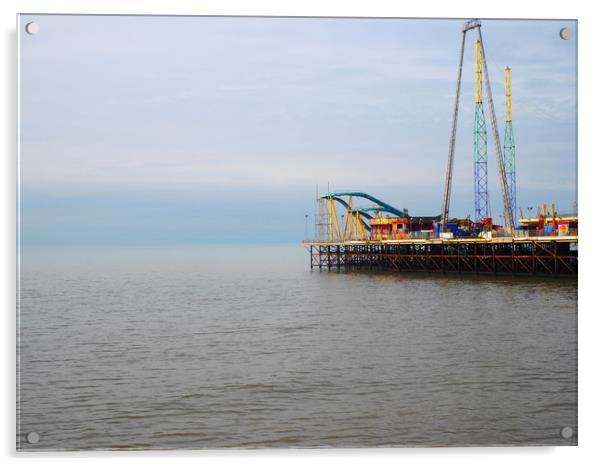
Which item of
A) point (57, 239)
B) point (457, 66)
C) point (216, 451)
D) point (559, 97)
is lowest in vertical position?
point (216, 451)

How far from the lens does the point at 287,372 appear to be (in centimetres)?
892

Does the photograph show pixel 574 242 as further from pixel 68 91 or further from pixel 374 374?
pixel 68 91

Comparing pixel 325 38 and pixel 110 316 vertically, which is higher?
A: pixel 325 38

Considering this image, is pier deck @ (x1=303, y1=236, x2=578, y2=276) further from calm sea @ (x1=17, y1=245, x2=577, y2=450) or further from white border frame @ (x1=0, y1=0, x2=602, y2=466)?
white border frame @ (x1=0, y1=0, x2=602, y2=466)

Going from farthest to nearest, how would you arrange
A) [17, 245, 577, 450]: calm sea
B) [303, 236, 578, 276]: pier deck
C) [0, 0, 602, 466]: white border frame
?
[303, 236, 578, 276]: pier deck, [17, 245, 577, 450]: calm sea, [0, 0, 602, 466]: white border frame

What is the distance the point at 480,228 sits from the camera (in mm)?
26500

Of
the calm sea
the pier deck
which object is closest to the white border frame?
the calm sea

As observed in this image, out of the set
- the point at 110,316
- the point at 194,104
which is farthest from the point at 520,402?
the point at 110,316

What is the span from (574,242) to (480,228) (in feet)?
18.1

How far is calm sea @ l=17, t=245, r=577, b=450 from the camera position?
6773mm
